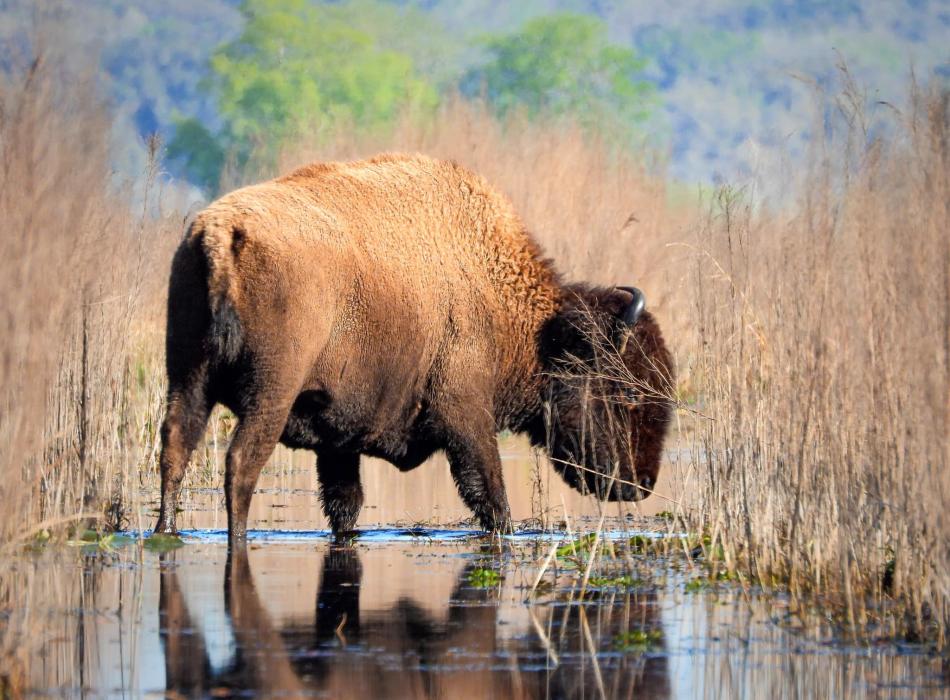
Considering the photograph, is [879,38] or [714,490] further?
[879,38]

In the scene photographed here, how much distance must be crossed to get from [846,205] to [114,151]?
3.36 meters

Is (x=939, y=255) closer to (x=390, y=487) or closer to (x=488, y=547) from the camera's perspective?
(x=488, y=547)

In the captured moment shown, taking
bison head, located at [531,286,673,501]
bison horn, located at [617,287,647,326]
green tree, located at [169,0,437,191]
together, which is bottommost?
bison head, located at [531,286,673,501]

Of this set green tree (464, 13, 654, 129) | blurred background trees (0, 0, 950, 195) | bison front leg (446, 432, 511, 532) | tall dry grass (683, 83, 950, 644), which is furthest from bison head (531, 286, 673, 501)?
green tree (464, 13, 654, 129)

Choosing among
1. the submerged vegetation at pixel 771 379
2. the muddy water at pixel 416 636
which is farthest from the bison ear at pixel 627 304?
the muddy water at pixel 416 636

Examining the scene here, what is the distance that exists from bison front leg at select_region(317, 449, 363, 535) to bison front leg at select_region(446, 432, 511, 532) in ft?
2.26

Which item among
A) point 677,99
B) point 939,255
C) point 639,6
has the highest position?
point 639,6

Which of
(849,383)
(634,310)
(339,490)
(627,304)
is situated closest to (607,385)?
(634,310)

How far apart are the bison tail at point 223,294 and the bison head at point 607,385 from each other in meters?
2.54

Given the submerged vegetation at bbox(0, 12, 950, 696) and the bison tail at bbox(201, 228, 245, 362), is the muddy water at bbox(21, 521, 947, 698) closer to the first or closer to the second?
the submerged vegetation at bbox(0, 12, 950, 696)

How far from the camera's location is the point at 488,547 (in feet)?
31.7

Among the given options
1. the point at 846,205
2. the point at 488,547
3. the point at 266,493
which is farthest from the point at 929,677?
the point at 266,493

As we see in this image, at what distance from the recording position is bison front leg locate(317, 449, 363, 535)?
10461 millimetres

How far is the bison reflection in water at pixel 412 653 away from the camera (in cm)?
560
